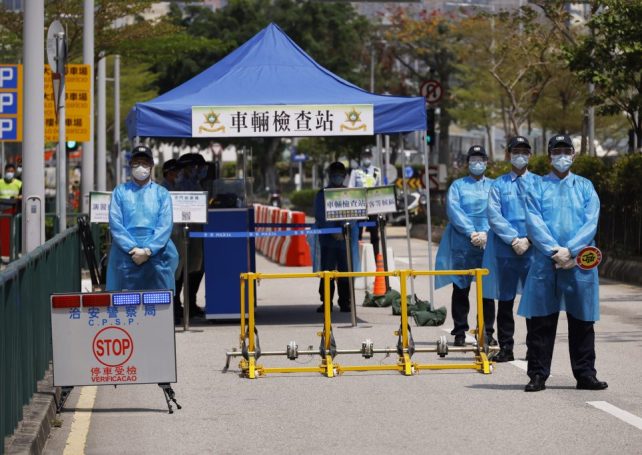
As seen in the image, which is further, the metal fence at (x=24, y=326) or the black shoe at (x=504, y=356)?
the black shoe at (x=504, y=356)

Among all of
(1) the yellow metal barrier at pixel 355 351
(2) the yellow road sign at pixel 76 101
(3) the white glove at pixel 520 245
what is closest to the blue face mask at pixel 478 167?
(3) the white glove at pixel 520 245

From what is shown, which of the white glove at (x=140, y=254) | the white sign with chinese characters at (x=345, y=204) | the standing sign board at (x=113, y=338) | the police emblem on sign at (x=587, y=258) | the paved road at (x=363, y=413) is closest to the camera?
the paved road at (x=363, y=413)

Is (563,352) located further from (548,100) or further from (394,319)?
(548,100)

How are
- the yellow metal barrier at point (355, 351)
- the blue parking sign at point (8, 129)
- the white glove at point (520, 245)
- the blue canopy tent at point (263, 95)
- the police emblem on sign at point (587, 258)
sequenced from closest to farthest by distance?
the police emblem on sign at point (587, 258) → the yellow metal barrier at point (355, 351) → the white glove at point (520, 245) → the blue parking sign at point (8, 129) → the blue canopy tent at point (263, 95)

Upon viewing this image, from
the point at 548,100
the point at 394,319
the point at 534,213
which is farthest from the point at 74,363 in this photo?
the point at 548,100

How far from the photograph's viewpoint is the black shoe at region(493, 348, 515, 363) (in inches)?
533

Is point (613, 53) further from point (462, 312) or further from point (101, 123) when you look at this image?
point (462, 312)

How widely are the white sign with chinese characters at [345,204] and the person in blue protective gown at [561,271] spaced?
631 centimetres

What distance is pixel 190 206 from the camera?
55.1 feet

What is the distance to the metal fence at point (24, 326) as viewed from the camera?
8.40 meters

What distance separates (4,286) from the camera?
27.4ft

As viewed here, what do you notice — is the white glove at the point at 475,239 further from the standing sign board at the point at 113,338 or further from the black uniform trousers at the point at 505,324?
the standing sign board at the point at 113,338

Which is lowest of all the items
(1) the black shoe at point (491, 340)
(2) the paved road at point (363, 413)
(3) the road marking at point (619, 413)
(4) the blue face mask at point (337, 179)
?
(2) the paved road at point (363, 413)

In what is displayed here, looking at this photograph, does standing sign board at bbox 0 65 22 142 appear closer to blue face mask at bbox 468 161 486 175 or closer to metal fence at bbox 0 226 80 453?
metal fence at bbox 0 226 80 453
